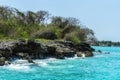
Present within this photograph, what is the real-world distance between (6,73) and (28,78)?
158 inches

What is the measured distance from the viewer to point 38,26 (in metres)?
90.9

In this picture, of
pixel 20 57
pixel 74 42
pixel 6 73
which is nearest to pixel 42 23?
pixel 74 42

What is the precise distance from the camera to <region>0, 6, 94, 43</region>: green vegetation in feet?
241

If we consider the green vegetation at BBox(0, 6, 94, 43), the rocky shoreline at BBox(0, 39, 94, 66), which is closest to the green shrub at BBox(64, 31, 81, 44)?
the green vegetation at BBox(0, 6, 94, 43)

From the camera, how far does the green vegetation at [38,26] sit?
2889 inches

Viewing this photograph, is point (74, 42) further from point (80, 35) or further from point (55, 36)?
point (80, 35)

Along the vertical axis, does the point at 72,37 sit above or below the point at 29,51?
above

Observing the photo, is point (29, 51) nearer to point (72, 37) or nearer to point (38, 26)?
point (72, 37)

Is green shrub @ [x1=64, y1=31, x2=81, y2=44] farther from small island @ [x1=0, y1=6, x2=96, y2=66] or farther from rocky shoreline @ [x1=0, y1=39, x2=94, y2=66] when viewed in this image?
rocky shoreline @ [x1=0, y1=39, x2=94, y2=66]

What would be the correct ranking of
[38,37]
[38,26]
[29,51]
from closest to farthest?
1. [29,51]
2. [38,37]
3. [38,26]

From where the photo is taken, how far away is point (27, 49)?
167 ft

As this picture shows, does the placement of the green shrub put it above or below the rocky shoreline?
above

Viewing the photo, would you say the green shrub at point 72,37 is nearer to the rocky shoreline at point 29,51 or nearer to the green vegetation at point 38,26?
the green vegetation at point 38,26

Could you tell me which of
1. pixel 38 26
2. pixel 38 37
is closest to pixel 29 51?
pixel 38 37
